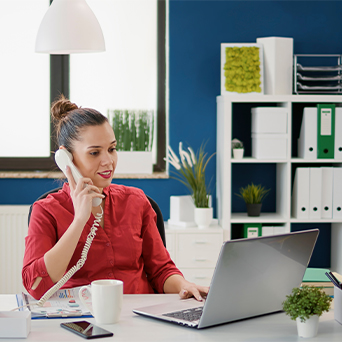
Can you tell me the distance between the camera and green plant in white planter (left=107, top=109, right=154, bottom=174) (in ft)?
11.9

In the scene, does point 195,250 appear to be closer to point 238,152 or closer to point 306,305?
point 238,152

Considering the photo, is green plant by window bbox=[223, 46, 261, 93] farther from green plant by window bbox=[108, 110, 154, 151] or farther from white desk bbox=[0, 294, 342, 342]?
white desk bbox=[0, 294, 342, 342]

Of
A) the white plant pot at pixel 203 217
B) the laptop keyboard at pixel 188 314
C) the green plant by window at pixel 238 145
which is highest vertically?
the green plant by window at pixel 238 145

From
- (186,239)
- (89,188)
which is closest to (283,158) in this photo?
(186,239)

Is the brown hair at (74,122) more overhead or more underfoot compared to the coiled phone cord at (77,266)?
more overhead

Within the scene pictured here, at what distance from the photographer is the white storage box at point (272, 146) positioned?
338 centimetres

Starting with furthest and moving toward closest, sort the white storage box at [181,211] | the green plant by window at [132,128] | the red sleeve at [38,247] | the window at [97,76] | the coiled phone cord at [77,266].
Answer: the window at [97,76]
the green plant by window at [132,128]
the white storage box at [181,211]
the red sleeve at [38,247]
the coiled phone cord at [77,266]

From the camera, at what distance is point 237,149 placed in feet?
11.3

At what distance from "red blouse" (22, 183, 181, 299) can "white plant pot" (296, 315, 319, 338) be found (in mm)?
688

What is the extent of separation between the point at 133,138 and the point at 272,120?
0.94 meters

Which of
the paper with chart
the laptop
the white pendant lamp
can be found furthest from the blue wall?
the laptop

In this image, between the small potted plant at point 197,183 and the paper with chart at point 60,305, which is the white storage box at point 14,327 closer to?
the paper with chart at point 60,305

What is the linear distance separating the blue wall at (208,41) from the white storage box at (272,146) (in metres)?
0.43

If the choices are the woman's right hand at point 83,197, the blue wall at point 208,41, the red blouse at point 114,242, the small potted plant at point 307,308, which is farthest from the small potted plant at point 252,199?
the small potted plant at point 307,308
